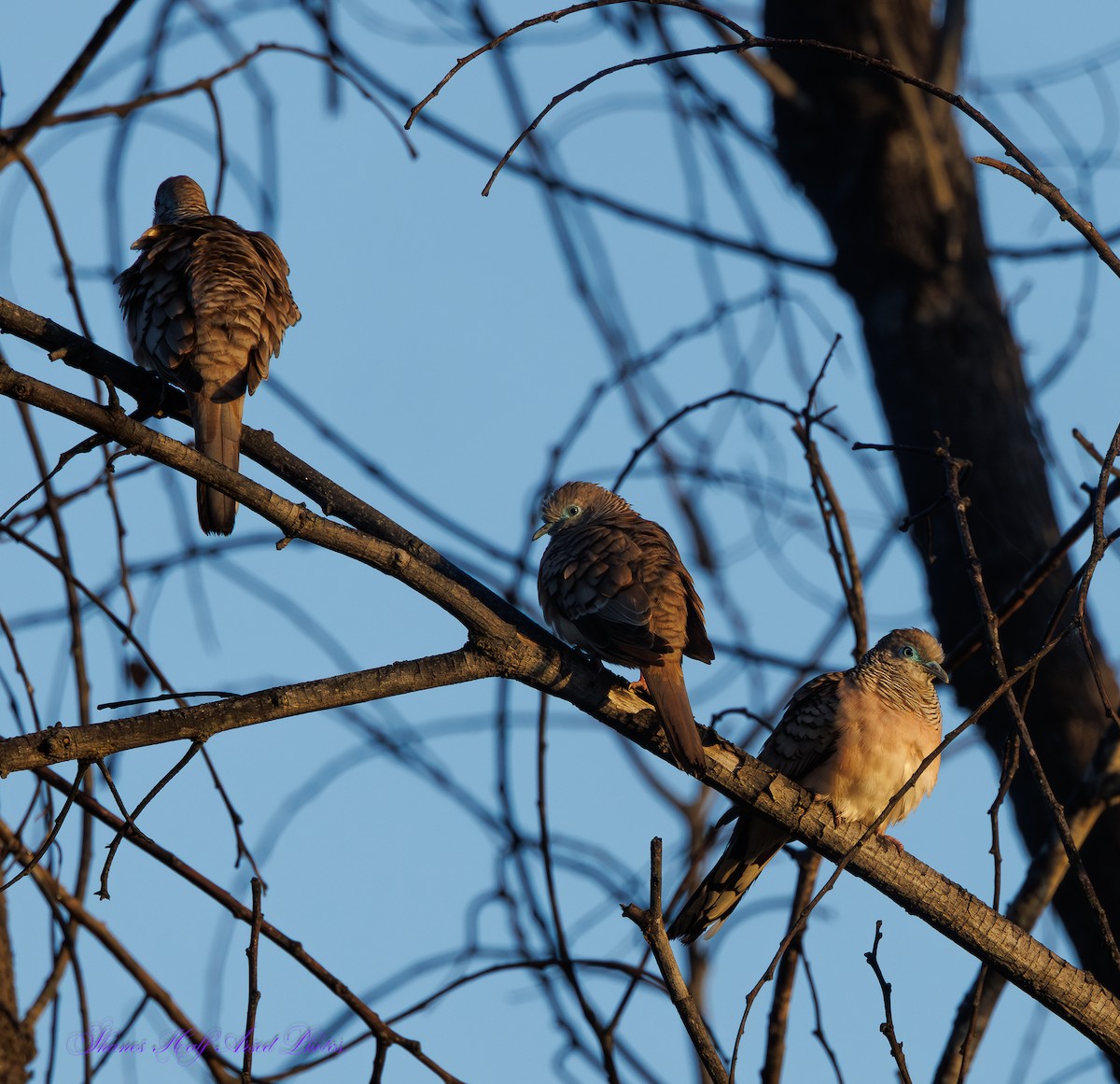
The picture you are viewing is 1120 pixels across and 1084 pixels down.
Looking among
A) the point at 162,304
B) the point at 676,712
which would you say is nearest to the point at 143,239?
the point at 162,304

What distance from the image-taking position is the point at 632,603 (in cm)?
357

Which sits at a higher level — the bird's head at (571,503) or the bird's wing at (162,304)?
the bird's wing at (162,304)

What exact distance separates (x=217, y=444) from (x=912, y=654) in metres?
2.35

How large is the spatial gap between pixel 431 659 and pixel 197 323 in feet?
5.34

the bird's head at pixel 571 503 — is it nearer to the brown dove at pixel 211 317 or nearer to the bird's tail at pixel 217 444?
the brown dove at pixel 211 317

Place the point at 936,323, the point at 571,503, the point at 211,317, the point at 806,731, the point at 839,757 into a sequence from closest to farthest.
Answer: the point at 211,317, the point at 839,757, the point at 806,731, the point at 571,503, the point at 936,323

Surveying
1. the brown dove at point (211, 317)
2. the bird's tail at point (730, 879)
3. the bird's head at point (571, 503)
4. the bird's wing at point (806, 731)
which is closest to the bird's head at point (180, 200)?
the brown dove at point (211, 317)

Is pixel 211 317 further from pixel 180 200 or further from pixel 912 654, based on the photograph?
pixel 912 654

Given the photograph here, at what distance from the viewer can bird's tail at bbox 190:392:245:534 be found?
3.44 meters

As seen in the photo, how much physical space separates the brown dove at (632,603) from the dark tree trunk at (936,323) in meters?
1.26

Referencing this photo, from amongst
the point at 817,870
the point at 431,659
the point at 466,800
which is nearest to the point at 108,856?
the point at 431,659

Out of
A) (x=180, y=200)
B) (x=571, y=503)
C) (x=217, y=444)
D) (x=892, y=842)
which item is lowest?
(x=892, y=842)

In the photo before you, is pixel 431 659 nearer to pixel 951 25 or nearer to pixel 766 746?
pixel 766 746

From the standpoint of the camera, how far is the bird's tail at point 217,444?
3.44 m
